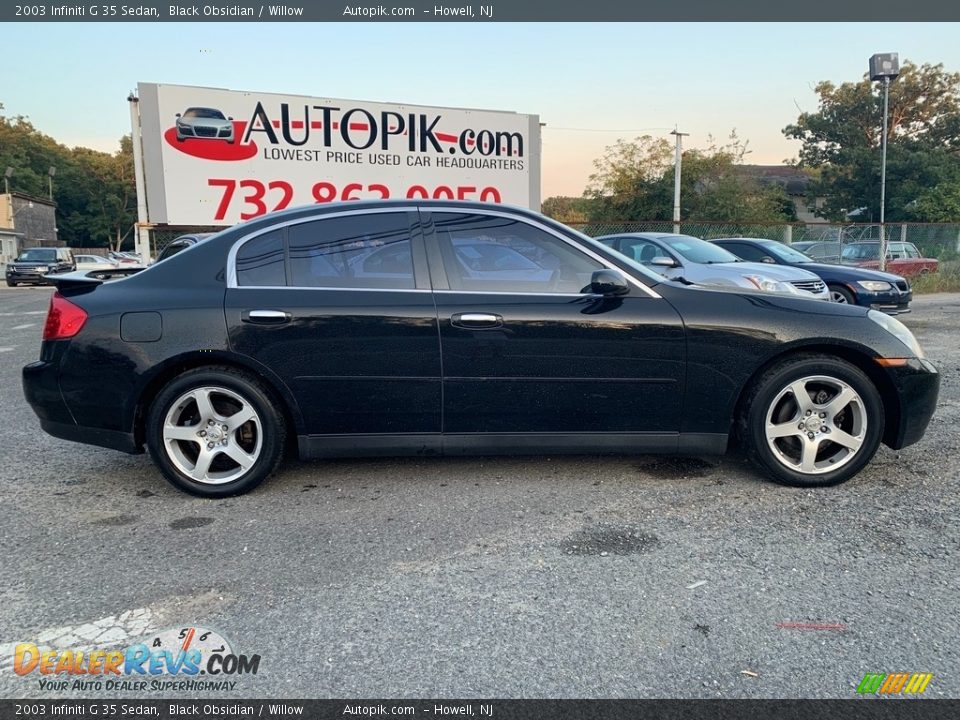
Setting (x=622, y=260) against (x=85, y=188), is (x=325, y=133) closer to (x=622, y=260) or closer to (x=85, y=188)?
(x=622, y=260)

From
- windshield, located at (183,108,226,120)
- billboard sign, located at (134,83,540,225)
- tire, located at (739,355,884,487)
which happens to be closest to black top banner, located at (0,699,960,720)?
tire, located at (739,355,884,487)

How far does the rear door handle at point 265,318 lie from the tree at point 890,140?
38968 millimetres

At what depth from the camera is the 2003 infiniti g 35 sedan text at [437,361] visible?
348cm

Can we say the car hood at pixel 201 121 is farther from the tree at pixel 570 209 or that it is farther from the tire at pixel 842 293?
the tree at pixel 570 209

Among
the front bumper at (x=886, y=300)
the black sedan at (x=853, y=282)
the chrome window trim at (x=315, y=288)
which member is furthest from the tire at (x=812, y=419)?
the front bumper at (x=886, y=300)

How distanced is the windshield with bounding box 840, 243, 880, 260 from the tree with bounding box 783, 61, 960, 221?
1926 centimetres

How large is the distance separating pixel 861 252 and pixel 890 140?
81.3 ft

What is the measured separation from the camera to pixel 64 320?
355 cm

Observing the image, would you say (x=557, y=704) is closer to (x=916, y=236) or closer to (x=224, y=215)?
(x=224, y=215)

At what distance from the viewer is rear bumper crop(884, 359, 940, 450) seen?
3.59m

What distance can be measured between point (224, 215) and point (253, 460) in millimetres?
9042

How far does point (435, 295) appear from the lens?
3.53m

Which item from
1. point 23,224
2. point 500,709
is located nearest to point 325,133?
point 500,709

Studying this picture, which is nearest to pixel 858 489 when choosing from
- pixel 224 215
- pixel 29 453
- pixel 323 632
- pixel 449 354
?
pixel 449 354
